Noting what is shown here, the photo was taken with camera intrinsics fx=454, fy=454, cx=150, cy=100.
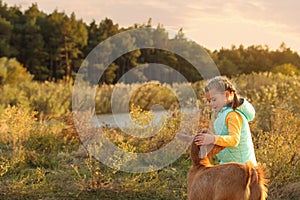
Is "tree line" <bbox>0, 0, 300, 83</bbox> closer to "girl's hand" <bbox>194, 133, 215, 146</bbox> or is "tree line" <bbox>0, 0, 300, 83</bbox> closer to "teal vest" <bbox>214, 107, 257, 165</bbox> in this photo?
"teal vest" <bbox>214, 107, 257, 165</bbox>

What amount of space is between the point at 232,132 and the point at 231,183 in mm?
565

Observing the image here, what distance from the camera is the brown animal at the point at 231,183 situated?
9.23 ft

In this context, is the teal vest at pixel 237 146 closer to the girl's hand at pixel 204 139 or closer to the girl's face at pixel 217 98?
the girl's face at pixel 217 98

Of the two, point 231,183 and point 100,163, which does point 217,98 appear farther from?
point 100,163

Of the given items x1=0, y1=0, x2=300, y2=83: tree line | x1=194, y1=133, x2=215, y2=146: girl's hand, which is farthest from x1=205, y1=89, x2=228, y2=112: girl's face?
x1=0, y1=0, x2=300, y2=83: tree line

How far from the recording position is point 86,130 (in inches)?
292

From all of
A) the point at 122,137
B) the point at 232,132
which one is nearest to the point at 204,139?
the point at 232,132

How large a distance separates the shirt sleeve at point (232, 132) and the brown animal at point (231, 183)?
26 centimetres

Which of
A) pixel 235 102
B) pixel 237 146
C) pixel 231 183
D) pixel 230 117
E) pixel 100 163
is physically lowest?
pixel 100 163

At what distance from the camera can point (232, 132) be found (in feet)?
10.8

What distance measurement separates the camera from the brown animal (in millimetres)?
2814

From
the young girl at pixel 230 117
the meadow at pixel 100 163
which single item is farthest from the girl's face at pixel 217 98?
the meadow at pixel 100 163

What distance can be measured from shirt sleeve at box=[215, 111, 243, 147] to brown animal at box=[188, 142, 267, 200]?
0.26 metres

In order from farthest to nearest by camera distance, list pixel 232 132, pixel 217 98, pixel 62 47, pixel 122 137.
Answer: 1. pixel 62 47
2. pixel 122 137
3. pixel 217 98
4. pixel 232 132
